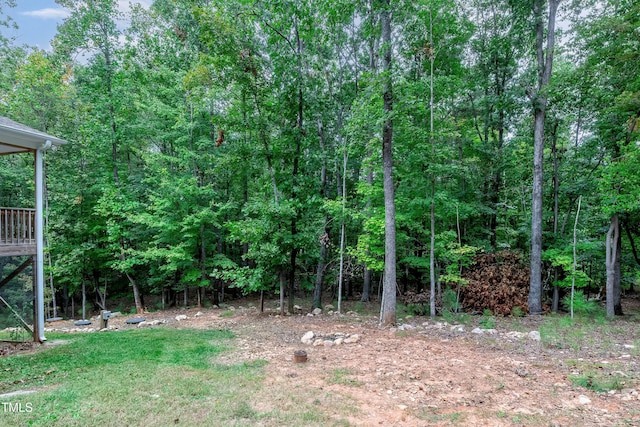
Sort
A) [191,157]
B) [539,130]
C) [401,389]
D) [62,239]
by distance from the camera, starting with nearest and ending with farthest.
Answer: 1. [401,389]
2. [539,130]
3. [191,157]
4. [62,239]

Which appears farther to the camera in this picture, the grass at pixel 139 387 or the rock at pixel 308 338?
the rock at pixel 308 338

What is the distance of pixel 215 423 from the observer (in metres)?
3.10

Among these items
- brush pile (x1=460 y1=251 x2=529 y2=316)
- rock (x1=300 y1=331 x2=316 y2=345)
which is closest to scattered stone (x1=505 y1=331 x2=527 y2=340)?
brush pile (x1=460 y1=251 x2=529 y2=316)

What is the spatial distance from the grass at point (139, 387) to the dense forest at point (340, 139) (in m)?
3.98

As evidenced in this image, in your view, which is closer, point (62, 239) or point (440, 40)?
point (440, 40)

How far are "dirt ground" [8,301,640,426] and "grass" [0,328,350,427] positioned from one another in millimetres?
285

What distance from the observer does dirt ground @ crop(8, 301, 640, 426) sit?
3232 mm

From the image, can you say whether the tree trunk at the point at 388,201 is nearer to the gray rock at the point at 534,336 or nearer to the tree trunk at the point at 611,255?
the gray rock at the point at 534,336

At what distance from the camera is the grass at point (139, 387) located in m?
3.20

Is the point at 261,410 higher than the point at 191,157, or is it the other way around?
the point at 191,157

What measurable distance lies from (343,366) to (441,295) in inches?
235

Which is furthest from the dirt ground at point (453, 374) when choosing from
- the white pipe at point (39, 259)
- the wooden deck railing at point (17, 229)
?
the wooden deck railing at point (17, 229)

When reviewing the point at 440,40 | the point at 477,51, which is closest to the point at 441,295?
the point at 440,40

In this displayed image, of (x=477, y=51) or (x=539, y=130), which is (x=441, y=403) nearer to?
(x=539, y=130)
